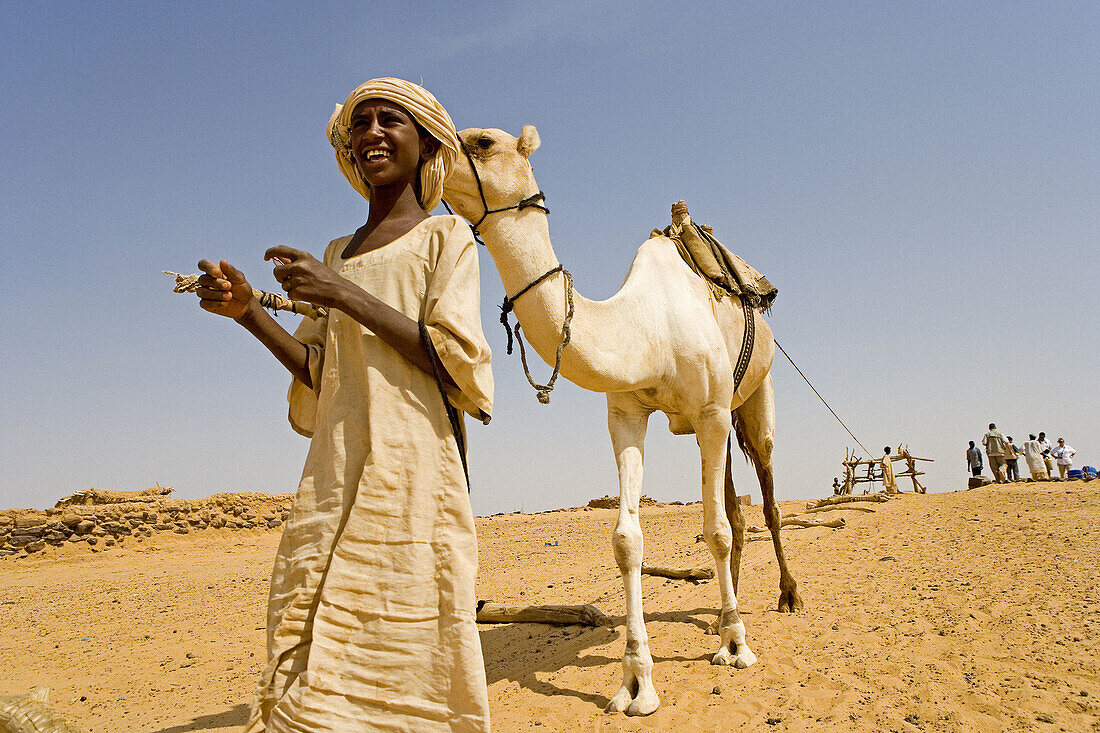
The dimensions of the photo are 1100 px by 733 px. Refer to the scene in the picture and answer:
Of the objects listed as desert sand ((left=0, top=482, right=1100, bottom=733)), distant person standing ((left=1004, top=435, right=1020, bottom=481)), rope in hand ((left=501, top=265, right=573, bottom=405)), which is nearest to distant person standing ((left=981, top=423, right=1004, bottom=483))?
distant person standing ((left=1004, top=435, right=1020, bottom=481))

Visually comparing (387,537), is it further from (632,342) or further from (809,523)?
(809,523)

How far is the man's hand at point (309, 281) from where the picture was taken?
1.78 m

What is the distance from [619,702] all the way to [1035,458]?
2034cm

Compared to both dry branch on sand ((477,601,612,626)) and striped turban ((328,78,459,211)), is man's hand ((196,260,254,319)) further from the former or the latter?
dry branch on sand ((477,601,612,626))

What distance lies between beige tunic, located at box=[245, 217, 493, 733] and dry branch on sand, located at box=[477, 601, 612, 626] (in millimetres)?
4942

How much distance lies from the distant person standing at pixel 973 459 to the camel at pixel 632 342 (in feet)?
60.2

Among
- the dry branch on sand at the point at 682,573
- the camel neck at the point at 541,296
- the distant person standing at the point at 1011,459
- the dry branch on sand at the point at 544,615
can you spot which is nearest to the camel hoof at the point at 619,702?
the camel neck at the point at 541,296

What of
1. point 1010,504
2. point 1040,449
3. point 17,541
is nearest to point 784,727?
point 1010,504

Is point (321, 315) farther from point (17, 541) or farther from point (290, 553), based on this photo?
point (17, 541)

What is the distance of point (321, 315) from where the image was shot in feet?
7.36

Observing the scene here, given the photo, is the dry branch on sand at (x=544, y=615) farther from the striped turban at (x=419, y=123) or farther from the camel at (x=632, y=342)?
the striped turban at (x=419, y=123)

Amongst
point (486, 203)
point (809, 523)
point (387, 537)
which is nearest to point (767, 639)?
point (486, 203)

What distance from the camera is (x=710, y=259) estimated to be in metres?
6.20

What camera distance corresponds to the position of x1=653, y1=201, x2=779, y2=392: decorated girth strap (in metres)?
6.11
